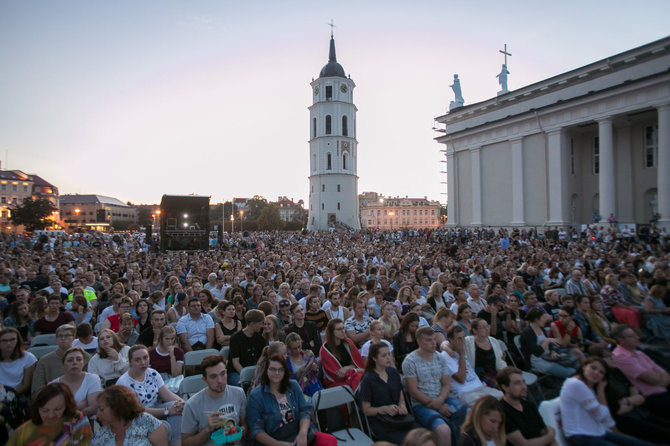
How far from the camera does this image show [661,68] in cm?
2361

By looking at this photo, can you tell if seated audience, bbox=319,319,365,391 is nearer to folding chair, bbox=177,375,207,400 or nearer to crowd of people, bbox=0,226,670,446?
crowd of people, bbox=0,226,670,446

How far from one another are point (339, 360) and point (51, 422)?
9.93ft

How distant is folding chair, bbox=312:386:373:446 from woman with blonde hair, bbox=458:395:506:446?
3.49ft

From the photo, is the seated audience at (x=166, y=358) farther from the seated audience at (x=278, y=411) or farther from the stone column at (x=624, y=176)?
the stone column at (x=624, y=176)

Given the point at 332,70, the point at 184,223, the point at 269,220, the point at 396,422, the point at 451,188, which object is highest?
the point at 332,70

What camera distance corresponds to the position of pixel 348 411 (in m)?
4.57

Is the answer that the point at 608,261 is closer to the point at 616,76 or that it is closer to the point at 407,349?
the point at 407,349

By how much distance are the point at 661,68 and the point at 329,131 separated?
47.1m

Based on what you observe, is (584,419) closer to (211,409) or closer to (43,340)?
(211,409)

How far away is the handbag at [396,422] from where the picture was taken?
157 inches

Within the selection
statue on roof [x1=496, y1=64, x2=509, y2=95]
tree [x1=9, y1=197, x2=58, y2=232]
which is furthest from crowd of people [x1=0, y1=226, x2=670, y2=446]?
tree [x1=9, y1=197, x2=58, y2=232]

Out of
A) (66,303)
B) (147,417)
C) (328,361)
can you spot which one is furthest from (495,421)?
(66,303)

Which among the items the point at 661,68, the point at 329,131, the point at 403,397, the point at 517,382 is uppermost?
the point at 329,131

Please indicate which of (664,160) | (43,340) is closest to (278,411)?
(43,340)
